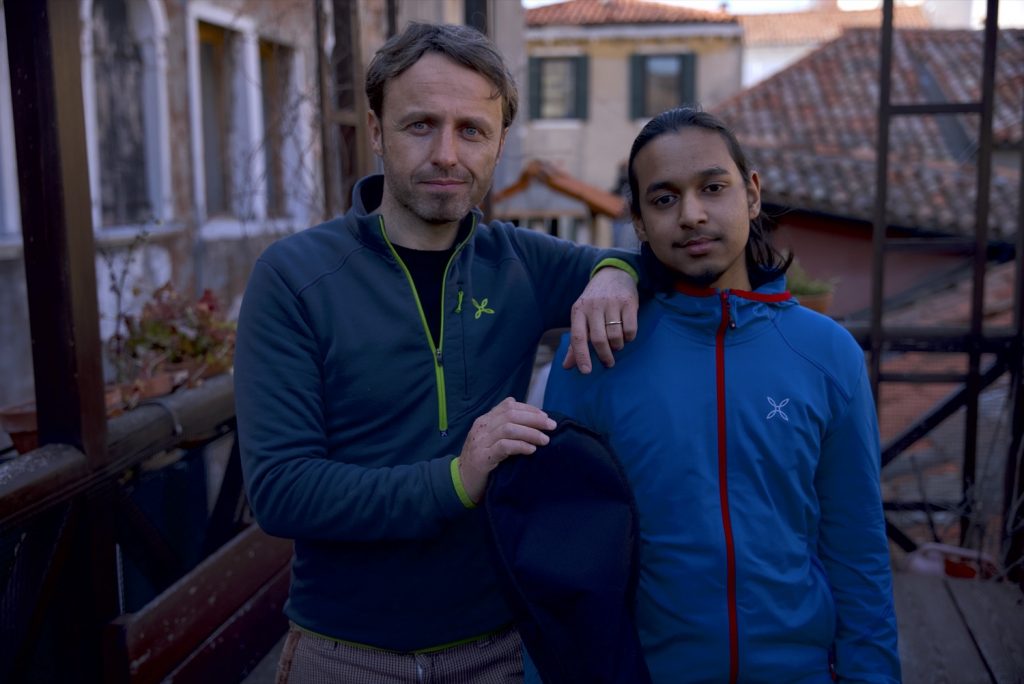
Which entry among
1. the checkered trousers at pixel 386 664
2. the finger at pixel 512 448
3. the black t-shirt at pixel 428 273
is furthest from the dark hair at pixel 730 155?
the checkered trousers at pixel 386 664

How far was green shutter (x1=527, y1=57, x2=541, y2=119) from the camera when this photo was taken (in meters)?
22.5

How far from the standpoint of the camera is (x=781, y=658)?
1.45 metres

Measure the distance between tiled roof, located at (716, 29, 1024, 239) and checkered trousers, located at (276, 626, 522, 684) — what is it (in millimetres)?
11200

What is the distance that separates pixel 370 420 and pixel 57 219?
1.10 meters

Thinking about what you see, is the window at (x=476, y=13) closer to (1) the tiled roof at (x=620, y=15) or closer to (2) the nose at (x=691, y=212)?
(2) the nose at (x=691, y=212)

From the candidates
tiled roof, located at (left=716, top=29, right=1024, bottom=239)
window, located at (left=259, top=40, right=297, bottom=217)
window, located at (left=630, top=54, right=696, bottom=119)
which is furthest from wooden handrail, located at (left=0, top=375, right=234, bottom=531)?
window, located at (left=630, top=54, right=696, bottom=119)

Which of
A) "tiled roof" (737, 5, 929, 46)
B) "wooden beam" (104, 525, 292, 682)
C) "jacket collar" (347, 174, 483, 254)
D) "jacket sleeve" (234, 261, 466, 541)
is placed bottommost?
"wooden beam" (104, 525, 292, 682)

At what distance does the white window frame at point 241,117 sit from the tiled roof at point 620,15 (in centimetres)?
1360

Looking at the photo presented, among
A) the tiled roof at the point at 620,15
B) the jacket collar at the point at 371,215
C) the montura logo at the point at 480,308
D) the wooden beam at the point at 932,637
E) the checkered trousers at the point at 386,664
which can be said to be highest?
the tiled roof at the point at 620,15

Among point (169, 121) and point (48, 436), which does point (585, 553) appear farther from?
point (169, 121)

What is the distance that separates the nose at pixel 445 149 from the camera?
5.34 ft

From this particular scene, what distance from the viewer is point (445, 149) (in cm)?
163

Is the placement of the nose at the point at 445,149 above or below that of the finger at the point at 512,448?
above

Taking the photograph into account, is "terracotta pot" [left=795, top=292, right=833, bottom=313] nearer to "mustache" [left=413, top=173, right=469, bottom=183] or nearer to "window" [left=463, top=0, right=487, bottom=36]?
"window" [left=463, top=0, right=487, bottom=36]
